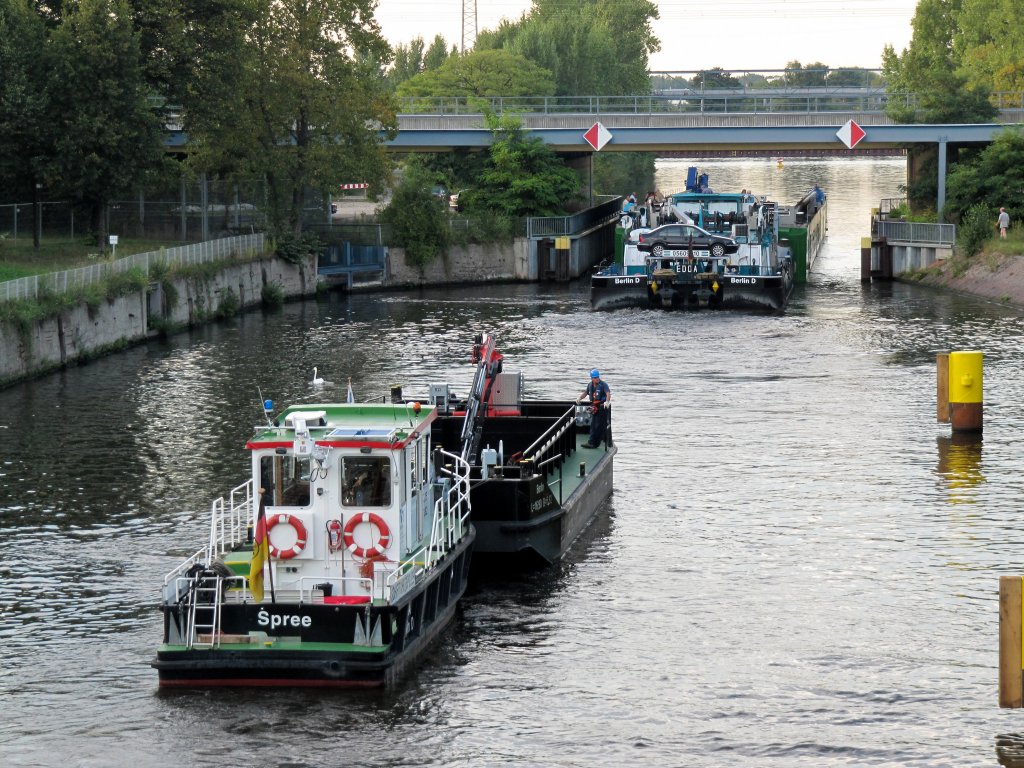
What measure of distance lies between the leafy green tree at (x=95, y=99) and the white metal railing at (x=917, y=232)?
37.5 meters

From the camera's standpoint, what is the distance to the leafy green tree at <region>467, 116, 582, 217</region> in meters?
91.8

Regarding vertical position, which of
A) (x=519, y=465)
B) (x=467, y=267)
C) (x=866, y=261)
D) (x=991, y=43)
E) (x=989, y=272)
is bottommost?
(x=519, y=465)

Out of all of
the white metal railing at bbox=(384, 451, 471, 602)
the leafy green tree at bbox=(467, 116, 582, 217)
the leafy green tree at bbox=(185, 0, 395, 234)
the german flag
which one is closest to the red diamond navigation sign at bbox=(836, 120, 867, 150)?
the leafy green tree at bbox=(467, 116, 582, 217)

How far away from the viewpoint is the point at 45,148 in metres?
69.6

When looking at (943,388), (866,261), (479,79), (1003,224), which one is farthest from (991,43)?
(943,388)

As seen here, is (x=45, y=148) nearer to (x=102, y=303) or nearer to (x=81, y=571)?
(x=102, y=303)

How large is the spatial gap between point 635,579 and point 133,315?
3748cm

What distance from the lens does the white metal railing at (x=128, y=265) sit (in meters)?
56.4

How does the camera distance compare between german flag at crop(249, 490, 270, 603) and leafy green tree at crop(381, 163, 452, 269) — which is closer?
german flag at crop(249, 490, 270, 603)

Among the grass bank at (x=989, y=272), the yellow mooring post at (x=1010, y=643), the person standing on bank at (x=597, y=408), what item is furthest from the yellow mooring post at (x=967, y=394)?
the grass bank at (x=989, y=272)

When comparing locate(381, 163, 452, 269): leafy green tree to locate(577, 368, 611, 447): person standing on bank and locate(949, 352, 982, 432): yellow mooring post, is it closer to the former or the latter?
locate(949, 352, 982, 432): yellow mooring post

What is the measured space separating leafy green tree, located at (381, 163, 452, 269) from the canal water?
27.1m

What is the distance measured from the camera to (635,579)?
30.7m

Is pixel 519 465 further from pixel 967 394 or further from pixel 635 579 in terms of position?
pixel 967 394
